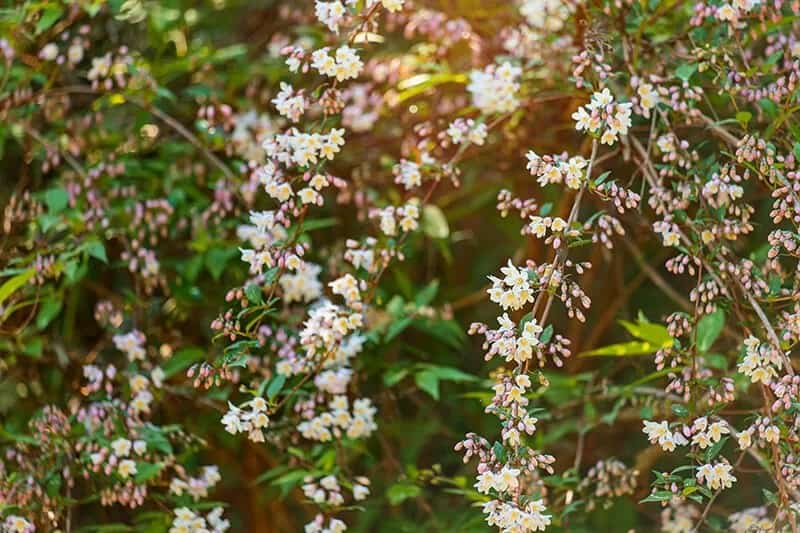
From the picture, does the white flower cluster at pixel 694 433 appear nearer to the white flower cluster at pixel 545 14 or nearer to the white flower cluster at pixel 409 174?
the white flower cluster at pixel 409 174

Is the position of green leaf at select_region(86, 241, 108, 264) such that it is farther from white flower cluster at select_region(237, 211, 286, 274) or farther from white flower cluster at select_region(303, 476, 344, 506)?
white flower cluster at select_region(303, 476, 344, 506)

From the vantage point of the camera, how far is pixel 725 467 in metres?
1.48

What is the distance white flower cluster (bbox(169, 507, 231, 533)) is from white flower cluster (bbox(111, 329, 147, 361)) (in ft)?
1.07

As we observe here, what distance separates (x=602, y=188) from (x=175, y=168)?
106 cm

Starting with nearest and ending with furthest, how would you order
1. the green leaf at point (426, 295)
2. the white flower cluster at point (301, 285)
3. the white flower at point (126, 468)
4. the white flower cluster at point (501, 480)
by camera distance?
the white flower cluster at point (501, 480)
the white flower at point (126, 468)
the white flower cluster at point (301, 285)
the green leaf at point (426, 295)

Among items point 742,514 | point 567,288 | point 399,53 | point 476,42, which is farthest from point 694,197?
point 399,53

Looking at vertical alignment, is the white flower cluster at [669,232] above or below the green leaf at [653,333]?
above

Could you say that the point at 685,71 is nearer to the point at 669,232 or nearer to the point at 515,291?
the point at 669,232

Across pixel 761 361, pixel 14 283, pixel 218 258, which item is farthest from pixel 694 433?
pixel 14 283

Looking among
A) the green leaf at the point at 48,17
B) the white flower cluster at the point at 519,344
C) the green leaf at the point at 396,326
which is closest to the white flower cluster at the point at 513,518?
the white flower cluster at the point at 519,344

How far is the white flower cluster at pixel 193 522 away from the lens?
182 centimetres

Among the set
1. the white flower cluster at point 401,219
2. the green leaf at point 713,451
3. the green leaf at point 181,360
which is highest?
the white flower cluster at point 401,219

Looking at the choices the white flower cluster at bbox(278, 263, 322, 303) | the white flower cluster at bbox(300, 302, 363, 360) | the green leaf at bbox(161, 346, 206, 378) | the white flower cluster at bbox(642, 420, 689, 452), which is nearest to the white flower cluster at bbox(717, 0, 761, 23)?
the white flower cluster at bbox(642, 420, 689, 452)

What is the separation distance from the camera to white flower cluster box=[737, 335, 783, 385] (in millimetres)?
1518
